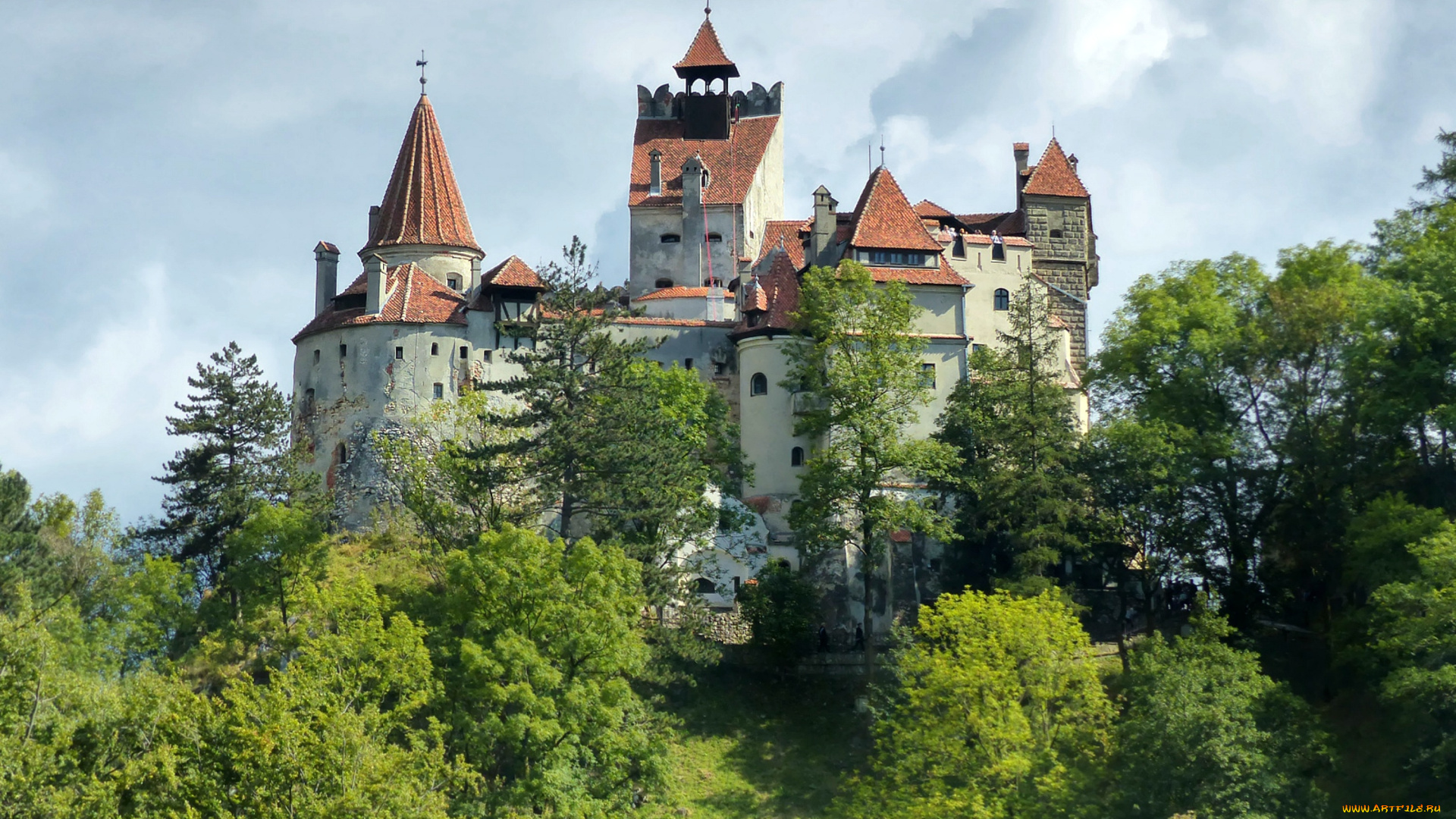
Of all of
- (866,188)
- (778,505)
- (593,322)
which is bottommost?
(778,505)

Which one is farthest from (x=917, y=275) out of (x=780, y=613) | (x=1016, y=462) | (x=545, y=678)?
(x=545, y=678)

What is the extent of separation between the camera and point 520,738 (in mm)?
46969

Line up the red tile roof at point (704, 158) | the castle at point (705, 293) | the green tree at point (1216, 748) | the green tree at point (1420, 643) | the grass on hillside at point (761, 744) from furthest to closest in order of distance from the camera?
the red tile roof at point (704, 158), the castle at point (705, 293), the grass on hillside at point (761, 744), the green tree at point (1216, 748), the green tree at point (1420, 643)

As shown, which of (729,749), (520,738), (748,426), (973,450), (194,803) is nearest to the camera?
(194,803)

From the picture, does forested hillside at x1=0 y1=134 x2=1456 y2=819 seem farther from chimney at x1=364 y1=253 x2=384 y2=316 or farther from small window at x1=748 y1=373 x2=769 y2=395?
chimney at x1=364 y1=253 x2=384 y2=316

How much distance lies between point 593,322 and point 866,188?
46.1 ft

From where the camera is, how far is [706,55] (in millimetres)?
81312

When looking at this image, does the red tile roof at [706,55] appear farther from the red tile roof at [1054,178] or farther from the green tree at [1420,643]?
the green tree at [1420,643]

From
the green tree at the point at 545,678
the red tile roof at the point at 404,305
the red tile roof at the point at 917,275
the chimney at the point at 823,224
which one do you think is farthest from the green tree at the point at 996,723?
the red tile roof at the point at 404,305

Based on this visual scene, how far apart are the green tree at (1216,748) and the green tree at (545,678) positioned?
37.3 ft

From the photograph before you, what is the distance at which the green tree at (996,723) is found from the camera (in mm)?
46719

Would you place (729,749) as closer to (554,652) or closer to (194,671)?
(554,652)

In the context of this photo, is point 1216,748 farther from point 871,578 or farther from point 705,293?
point 705,293

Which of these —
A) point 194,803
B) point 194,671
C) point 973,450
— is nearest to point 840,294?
point 973,450
